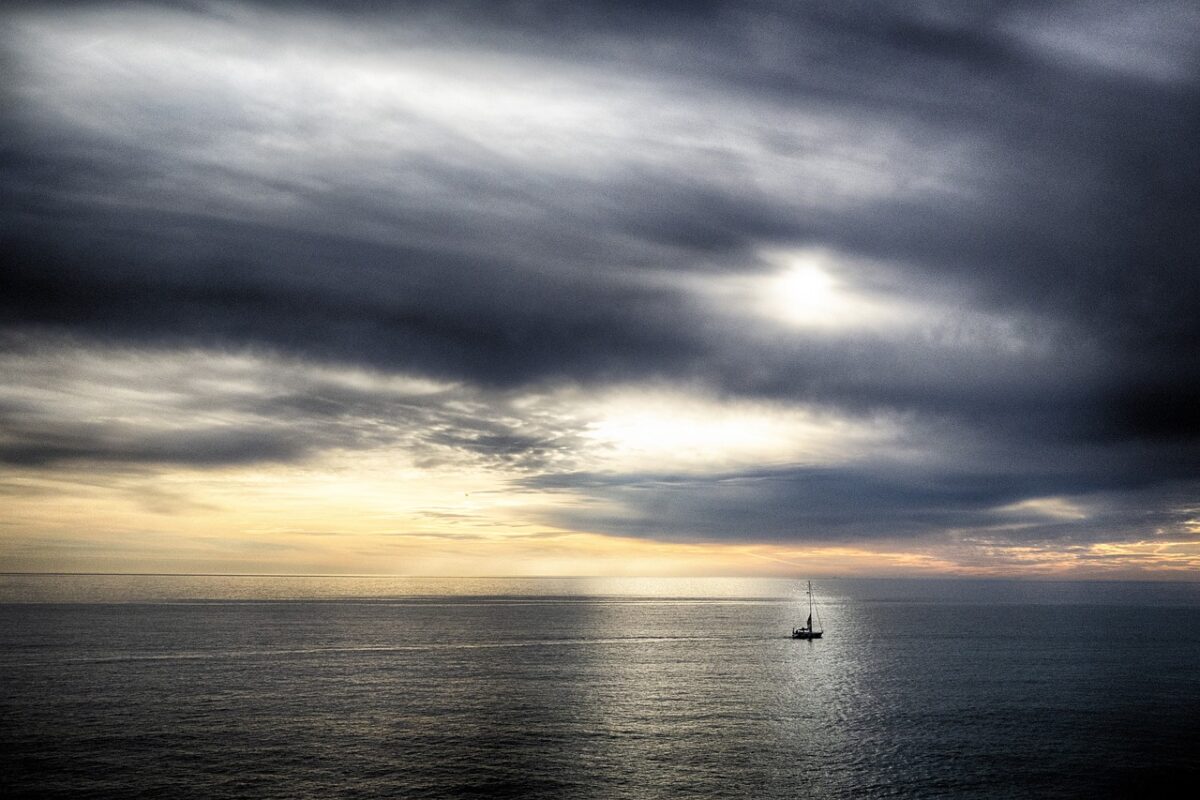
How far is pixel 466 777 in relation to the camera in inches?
2687

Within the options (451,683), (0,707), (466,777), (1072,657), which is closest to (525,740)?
(466,777)

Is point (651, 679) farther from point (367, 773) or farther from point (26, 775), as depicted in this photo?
point (26, 775)

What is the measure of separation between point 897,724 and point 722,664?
173 feet

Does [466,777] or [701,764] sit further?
[701,764]

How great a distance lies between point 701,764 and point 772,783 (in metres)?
7.65

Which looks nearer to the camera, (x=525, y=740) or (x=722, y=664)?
A: (x=525, y=740)

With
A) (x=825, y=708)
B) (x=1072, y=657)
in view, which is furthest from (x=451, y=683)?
(x=1072, y=657)

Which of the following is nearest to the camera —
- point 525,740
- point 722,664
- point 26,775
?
point 26,775

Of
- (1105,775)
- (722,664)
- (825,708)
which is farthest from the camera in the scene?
(722,664)

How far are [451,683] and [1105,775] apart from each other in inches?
3167

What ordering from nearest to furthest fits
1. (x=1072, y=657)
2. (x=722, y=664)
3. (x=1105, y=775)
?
(x=1105, y=775), (x=722, y=664), (x=1072, y=657)

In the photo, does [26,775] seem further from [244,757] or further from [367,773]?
[367,773]

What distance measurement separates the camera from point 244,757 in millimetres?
73625

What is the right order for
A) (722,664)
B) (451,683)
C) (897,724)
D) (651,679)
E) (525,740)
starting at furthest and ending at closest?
(722,664) → (651,679) → (451,683) → (897,724) → (525,740)
